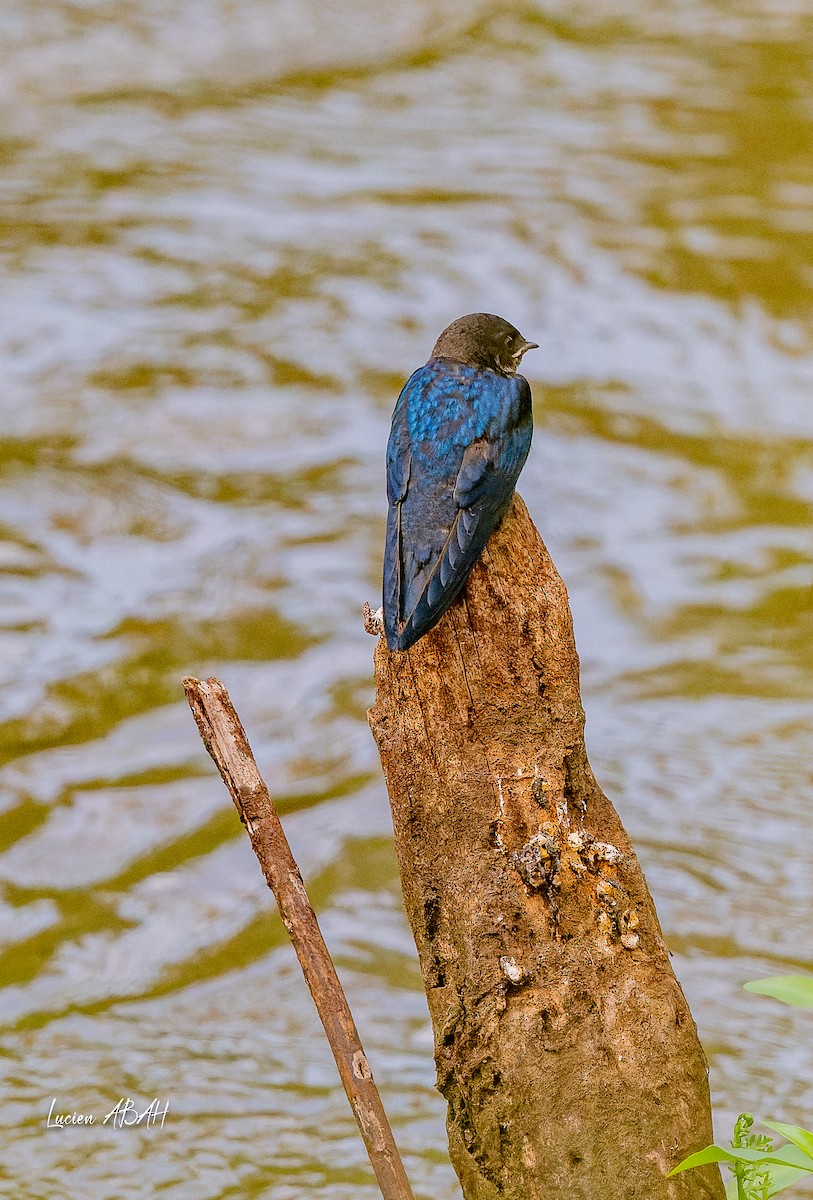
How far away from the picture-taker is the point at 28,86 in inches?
394

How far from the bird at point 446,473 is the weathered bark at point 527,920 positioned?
0.21 feet

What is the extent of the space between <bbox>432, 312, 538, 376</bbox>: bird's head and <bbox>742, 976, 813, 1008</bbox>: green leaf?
1.56 meters

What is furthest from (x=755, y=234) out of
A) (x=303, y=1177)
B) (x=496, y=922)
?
(x=496, y=922)

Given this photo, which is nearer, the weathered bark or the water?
the weathered bark

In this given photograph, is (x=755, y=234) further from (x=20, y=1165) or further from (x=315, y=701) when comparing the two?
(x=20, y=1165)

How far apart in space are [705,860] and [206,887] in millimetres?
1790

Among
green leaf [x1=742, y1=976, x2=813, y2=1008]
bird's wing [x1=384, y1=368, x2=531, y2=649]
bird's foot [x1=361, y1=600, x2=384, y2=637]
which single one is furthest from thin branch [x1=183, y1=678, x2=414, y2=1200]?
green leaf [x1=742, y1=976, x2=813, y2=1008]

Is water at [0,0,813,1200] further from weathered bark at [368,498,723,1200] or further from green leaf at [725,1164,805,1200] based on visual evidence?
green leaf at [725,1164,805,1200]

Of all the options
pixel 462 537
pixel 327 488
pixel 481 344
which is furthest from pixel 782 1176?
pixel 327 488

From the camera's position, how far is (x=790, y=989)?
2.17 meters

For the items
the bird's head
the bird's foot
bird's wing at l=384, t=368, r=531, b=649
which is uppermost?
the bird's head

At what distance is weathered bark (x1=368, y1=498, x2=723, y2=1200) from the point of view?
96.8 inches

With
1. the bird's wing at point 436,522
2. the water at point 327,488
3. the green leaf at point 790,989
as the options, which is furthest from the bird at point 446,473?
the water at point 327,488

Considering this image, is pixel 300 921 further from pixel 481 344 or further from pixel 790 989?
pixel 481 344
